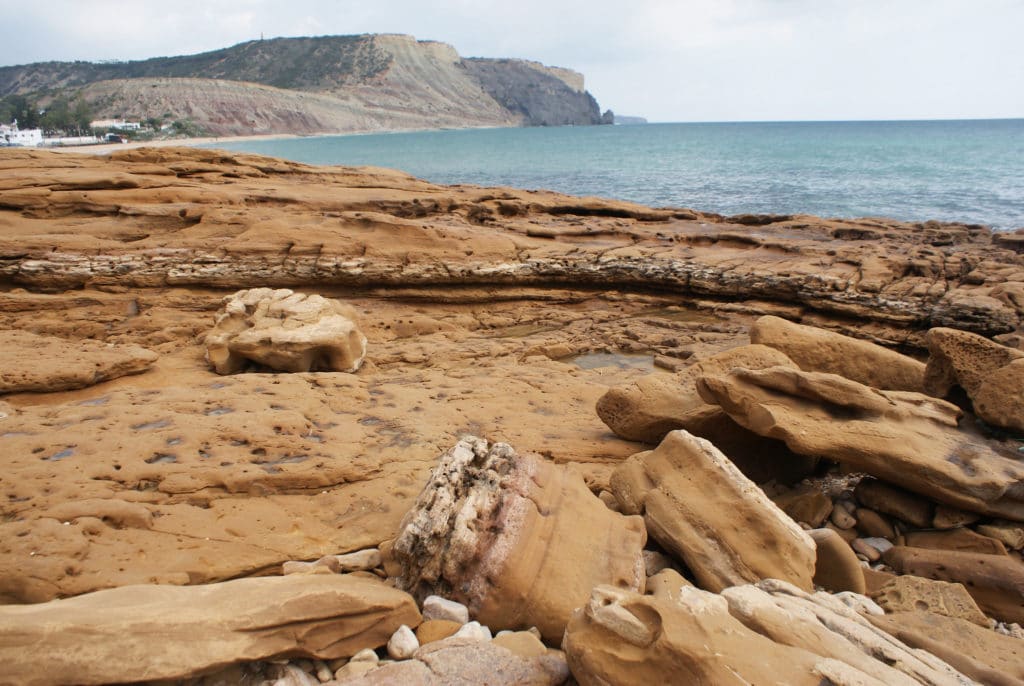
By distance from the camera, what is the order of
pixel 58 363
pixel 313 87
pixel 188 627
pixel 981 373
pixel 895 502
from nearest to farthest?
pixel 188 627 → pixel 895 502 → pixel 981 373 → pixel 58 363 → pixel 313 87

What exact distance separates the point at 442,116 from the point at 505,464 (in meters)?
120

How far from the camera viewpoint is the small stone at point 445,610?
2.82 metres

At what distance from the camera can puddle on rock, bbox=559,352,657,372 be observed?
25.7 feet

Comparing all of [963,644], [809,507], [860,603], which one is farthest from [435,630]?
[809,507]

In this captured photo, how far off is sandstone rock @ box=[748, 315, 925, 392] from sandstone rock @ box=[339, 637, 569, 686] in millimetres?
4238

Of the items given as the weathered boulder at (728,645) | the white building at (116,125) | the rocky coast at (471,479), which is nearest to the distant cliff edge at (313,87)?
the white building at (116,125)

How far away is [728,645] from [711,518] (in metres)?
1.30

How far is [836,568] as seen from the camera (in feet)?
11.6

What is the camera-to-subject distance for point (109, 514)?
3359mm

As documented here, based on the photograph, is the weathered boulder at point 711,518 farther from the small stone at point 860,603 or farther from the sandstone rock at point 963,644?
the sandstone rock at point 963,644

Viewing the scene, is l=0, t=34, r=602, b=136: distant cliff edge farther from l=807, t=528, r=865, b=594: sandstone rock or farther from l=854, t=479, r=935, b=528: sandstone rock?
l=807, t=528, r=865, b=594: sandstone rock

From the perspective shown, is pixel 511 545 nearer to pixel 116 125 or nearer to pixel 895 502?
pixel 895 502

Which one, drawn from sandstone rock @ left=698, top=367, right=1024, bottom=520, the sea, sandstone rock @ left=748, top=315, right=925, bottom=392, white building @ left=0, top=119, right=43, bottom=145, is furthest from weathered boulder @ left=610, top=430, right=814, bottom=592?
white building @ left=0, top=119, right=43, bottom=145

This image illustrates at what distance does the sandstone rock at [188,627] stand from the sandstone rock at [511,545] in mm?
279
